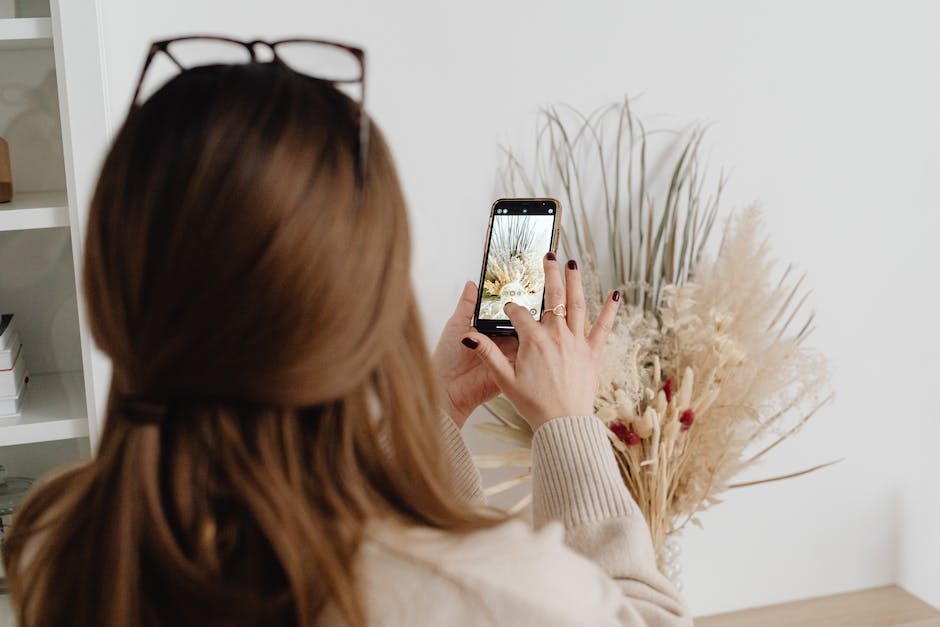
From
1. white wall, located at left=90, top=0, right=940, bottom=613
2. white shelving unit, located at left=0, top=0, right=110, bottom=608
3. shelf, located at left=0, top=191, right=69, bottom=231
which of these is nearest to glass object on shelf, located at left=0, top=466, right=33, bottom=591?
white shelving unit, located at left=0, top=0, right=110, bottom=608

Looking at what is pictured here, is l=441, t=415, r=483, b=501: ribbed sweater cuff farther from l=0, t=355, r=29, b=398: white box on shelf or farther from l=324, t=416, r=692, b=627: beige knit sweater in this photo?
l=0, t=355, r=29, b=398: white box on shelf

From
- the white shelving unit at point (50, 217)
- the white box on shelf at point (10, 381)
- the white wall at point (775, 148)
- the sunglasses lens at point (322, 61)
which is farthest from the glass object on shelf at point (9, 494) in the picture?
the sunglasses lens at point (322, 61)

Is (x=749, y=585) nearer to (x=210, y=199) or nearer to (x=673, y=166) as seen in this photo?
(x=673, y=166)

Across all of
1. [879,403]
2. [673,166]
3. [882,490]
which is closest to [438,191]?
[673,166]

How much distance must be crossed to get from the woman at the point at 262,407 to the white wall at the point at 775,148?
709mm

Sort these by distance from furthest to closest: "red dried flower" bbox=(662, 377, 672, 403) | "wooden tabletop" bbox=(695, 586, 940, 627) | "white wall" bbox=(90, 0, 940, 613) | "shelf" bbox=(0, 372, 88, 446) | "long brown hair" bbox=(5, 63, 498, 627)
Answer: "wooden tabletop" bbox=(695, 586, 940, 627) → "white wall" bbox=(90, 0, 940, 613) → "red dried flower" bbox=(662, 377, 672, 403) → "shelf" bbox=(0, 372, 88, 446) → "long brown hair" bbox=(5, 63, 498, 627)

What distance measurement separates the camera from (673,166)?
4.64ft

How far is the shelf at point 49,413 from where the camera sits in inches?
38.9

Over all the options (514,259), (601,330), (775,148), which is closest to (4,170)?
(514,259)

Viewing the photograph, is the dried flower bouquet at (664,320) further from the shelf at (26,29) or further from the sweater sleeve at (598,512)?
the shelf at (26,29)

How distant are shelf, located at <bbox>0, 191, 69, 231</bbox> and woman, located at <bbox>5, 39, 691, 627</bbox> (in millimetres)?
470

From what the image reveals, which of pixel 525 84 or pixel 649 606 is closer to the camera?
pixel 649 606

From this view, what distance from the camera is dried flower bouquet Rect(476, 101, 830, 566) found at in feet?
3.81

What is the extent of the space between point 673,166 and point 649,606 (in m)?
0.86
